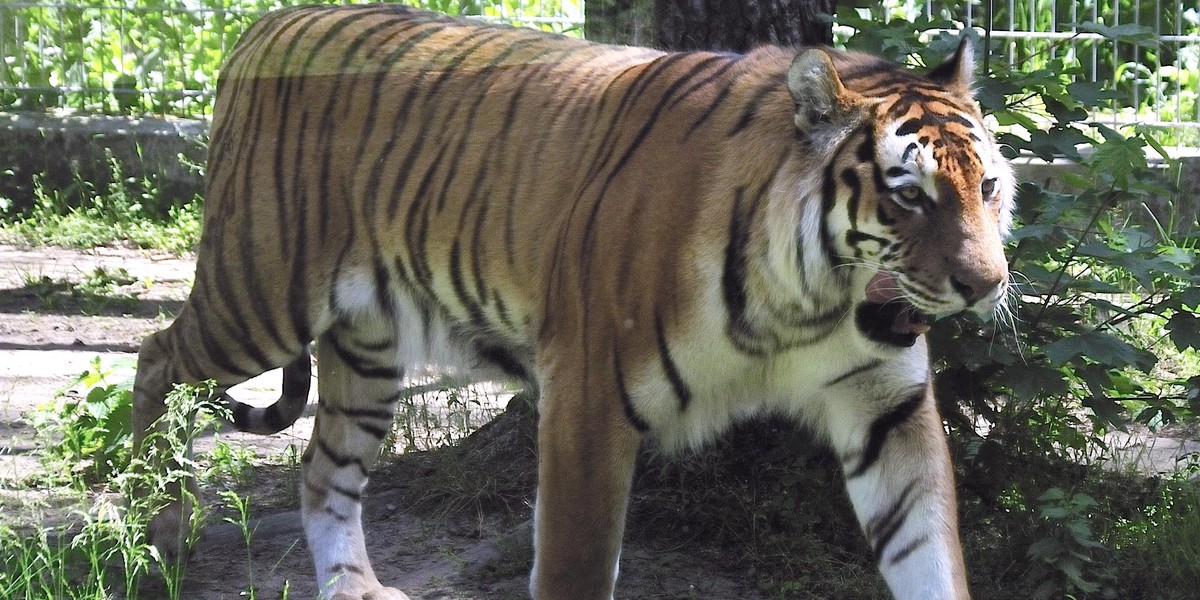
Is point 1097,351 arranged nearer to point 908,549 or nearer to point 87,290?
point 908,549

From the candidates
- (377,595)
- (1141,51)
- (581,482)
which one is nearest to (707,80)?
(581,482)

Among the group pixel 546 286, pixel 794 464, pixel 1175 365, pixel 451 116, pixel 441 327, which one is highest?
pixel 451 116

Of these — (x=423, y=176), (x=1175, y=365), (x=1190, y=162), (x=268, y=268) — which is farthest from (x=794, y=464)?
(x=1190, y=162)

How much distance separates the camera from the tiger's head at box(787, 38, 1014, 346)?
94.5 inches

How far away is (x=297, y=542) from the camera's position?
147 inches

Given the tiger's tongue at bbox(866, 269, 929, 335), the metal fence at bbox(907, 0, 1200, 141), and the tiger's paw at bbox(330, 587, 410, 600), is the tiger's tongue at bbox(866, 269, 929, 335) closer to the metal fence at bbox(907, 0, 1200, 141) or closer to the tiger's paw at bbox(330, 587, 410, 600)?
the tiger's paw at bbox(330, 587, 410, 600)

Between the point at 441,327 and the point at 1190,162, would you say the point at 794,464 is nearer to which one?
the point at 441,327

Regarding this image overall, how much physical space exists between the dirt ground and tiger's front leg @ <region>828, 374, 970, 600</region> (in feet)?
2.48

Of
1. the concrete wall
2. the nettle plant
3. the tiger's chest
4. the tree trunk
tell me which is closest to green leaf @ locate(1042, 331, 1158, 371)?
the nettle plant

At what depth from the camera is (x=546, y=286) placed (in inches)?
118

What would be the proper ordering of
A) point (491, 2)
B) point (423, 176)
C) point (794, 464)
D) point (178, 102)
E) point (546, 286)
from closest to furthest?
point (546, 286) → point (423, 176) → point (794, 464) → point (491, 2) → point (178, 102)

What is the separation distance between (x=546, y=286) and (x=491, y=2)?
55.4 inches

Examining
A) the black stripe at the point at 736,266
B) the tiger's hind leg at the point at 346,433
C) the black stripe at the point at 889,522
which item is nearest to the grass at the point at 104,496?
the tiger's hind leg at the point at 346,433

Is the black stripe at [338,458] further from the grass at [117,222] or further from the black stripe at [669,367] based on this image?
the grass at [117,222]
